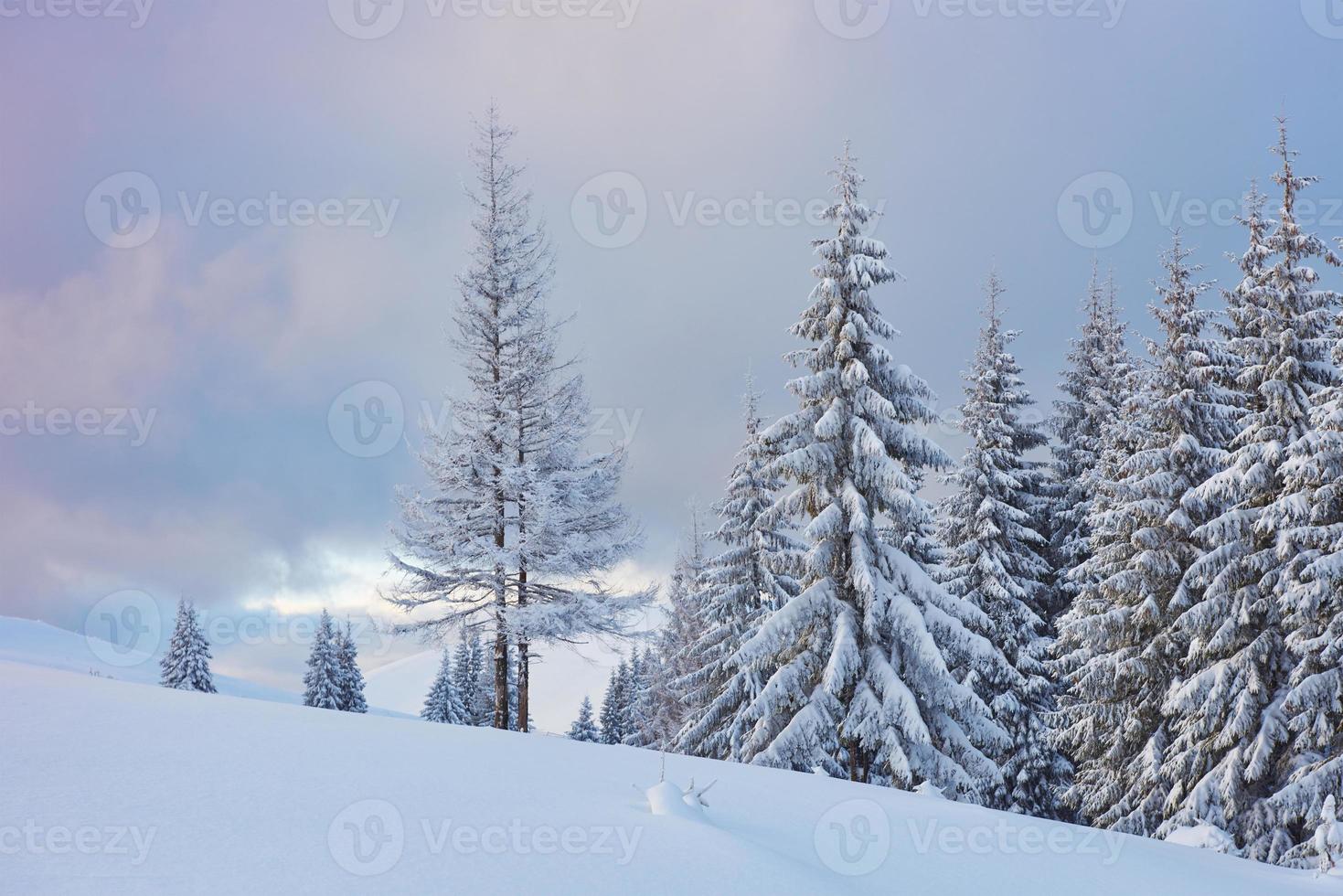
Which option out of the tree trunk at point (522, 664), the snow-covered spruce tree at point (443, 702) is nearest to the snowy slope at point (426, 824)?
the tree trunk at point (522, 664)

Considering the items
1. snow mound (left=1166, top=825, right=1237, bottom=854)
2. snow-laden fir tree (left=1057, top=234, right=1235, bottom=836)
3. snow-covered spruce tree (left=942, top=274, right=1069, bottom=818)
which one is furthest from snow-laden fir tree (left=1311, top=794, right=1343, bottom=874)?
snow-covered spruce tree (left=942, top=274, right=1069, bottom=818)

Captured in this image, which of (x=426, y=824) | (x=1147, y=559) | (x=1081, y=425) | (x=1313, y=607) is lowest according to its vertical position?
(x=426, y=824)

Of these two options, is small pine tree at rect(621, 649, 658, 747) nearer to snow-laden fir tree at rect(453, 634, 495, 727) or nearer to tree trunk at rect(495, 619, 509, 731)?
snow-laden fir tree at rect(453, 634, 495, 727)

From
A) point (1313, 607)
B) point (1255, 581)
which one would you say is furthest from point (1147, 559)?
point (1313, 607)

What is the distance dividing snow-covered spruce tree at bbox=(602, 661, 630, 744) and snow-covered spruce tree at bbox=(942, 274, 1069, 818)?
35919 mm

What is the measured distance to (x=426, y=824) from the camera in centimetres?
507

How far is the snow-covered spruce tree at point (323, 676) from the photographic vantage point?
45.4 metres

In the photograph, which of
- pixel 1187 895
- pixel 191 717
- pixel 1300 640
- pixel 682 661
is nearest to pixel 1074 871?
pixel 1187 895

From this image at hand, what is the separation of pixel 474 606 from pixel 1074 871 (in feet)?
41.2

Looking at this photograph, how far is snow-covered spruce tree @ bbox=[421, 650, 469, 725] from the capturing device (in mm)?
55188

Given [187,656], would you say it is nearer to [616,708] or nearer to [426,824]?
[616,708]

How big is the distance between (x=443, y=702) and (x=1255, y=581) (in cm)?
5050

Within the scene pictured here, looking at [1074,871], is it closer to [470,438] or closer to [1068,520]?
[470,438]

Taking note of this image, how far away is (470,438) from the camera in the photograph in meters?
16.9
